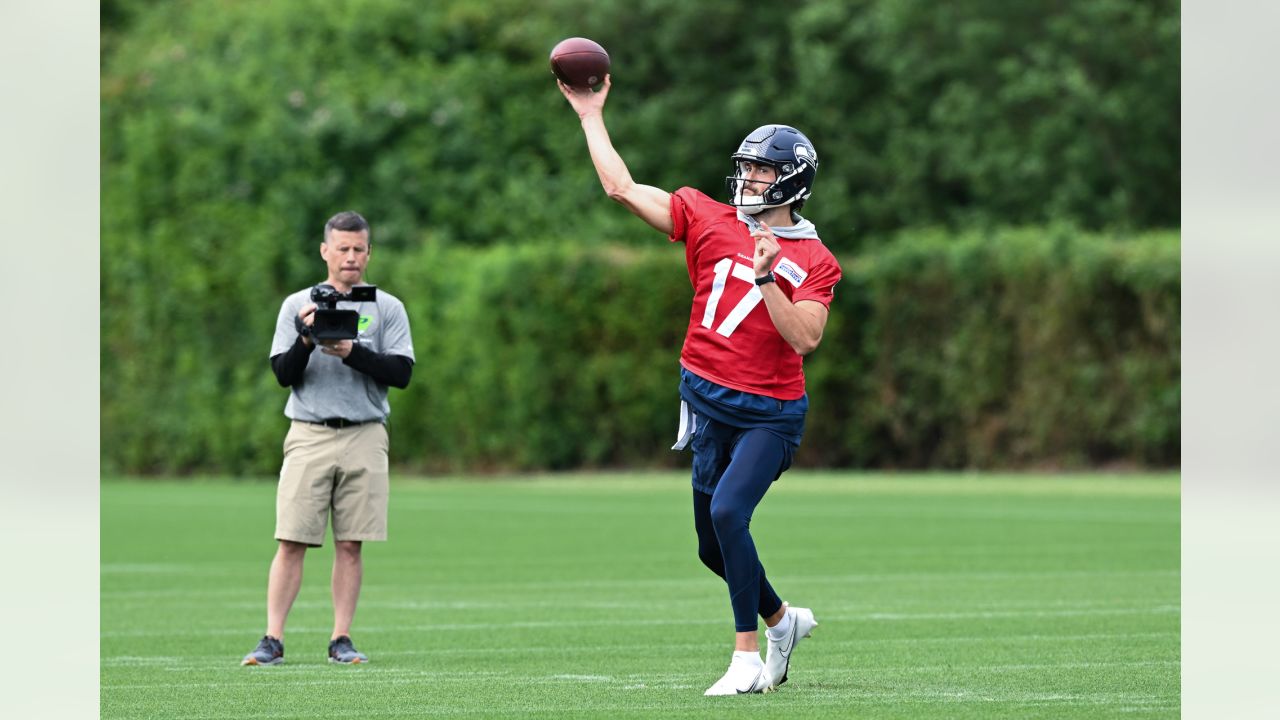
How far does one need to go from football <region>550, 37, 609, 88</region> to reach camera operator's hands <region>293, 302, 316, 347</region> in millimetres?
1960

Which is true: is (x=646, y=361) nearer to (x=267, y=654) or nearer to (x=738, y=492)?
(x=267, y=654)

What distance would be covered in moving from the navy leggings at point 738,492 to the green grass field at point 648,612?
1.38ft

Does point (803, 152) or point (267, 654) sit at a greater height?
point (803, 152)

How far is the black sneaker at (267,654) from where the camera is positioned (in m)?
9.50

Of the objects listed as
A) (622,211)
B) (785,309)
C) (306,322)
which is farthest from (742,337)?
(622,211)

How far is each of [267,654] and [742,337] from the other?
3.00m

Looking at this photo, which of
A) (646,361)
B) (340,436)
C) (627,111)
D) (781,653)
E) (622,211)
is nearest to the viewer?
(781,653)

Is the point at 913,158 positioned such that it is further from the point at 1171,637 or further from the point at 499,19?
the point at 1171,637

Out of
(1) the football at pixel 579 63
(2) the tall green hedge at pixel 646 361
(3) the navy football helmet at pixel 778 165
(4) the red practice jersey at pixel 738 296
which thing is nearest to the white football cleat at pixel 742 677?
(4) the red practice jersey at pixel 738 296

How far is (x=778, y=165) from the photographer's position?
8094mm

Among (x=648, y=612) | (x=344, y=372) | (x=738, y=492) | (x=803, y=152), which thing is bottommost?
(x=648, y=612)

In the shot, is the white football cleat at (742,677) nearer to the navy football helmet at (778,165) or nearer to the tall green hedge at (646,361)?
the navy football helmet at (778,165)
